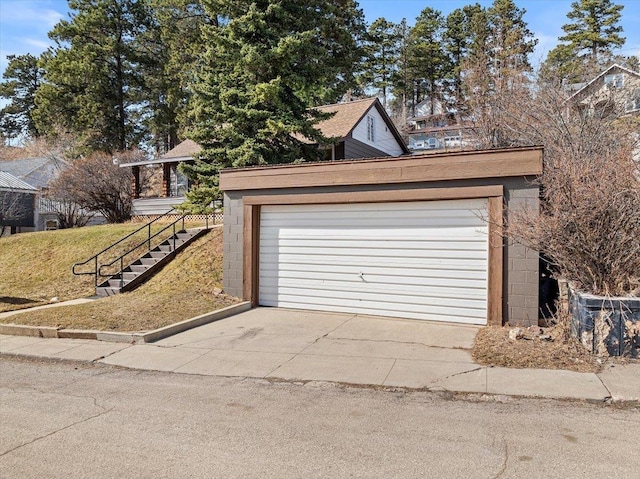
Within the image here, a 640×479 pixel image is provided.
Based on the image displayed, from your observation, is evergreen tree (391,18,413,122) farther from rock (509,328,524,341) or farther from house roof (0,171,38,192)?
rock (509,328,524,341)

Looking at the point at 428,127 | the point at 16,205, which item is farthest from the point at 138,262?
the point at 428,127

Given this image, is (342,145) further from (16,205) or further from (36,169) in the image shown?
(36,169)

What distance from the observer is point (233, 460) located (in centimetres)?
361

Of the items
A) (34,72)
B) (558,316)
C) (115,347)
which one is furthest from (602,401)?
(34,72)

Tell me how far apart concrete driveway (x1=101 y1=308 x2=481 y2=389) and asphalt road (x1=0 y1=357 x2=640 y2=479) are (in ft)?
1.70

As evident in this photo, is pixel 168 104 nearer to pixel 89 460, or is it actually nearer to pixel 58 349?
pixel 58 349

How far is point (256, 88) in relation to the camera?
46.6 ft

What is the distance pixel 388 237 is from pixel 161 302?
512 centimetres

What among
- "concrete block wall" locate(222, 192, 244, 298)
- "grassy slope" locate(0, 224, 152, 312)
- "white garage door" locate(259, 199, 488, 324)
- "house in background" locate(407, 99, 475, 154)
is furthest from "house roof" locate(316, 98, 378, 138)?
"white garage door" locate(259, 199, 488, 324)

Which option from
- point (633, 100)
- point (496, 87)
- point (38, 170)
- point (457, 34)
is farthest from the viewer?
point (457, 34)

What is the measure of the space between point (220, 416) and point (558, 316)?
5.52 m

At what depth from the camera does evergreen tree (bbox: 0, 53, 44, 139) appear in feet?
141

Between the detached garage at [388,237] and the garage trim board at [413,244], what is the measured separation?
19 millimetres

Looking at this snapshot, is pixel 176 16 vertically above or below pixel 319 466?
above
